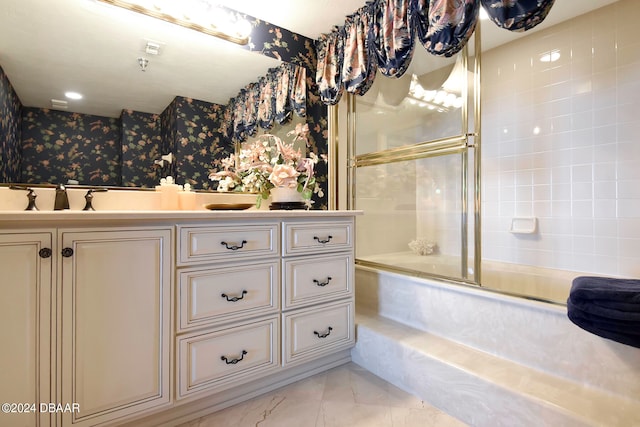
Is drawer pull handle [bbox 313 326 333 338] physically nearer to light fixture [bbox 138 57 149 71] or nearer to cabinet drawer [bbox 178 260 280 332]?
cabinet drawer [bbox 178 260 280 332]

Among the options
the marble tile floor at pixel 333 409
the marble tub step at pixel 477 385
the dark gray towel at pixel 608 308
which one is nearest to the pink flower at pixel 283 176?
the marble tub step at pixel 477 385

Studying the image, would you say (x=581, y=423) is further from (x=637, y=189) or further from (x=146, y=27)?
(x=146, y=27)

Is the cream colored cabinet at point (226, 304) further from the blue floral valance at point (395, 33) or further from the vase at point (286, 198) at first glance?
the blue floral valance at point (395, 33)

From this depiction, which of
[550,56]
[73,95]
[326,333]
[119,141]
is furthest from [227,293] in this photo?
[550,56]

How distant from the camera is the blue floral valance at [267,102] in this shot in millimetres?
1911

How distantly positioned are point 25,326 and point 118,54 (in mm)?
1346

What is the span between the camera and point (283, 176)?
67.6 inches

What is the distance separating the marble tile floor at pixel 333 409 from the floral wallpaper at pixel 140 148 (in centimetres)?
118

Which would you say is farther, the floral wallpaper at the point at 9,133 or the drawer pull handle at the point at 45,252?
the floral wallpaper at the point at 9,133

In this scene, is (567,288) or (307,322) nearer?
(307,322)

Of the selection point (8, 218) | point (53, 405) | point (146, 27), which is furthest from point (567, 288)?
point (146, 27)

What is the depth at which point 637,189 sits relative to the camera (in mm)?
1984

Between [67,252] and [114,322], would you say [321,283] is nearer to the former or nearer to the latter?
[114,322]

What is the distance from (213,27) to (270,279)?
1.53 meters
